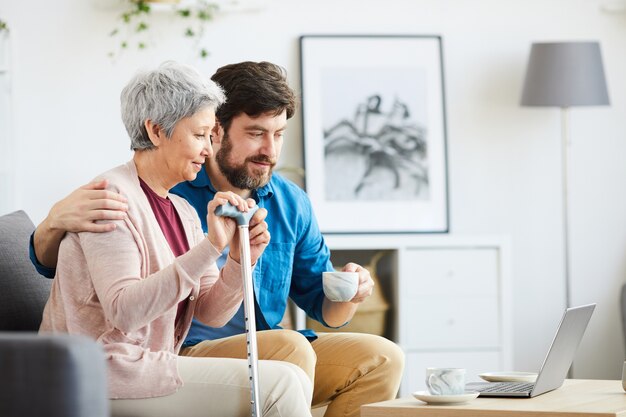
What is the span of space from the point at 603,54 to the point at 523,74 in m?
0.37

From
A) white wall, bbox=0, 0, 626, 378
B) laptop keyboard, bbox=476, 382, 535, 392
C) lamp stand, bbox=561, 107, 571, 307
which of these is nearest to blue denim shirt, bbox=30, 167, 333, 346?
laptop keyboard, bbox=476, 382, 535, 392

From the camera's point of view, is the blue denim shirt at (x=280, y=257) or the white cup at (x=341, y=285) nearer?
the white cup at (x=341, y=285)

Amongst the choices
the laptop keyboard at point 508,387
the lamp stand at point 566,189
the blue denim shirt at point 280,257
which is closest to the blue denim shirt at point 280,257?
the blue denim shirt at point 280,257

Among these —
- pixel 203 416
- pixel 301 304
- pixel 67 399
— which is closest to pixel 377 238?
pixel 301 304

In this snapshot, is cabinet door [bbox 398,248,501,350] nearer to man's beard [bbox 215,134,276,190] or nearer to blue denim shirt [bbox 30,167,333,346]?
blue denim shirt [bbox 30,167,333,346]

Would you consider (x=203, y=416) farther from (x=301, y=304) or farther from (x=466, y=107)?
(x=466, y=107)

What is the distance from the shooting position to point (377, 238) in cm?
426

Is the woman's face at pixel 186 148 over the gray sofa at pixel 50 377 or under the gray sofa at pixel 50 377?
over

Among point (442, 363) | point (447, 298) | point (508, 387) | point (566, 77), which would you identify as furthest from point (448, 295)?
point (508, 387)

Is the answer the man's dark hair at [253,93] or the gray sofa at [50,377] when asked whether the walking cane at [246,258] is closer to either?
the man's dark hair at [253,93]

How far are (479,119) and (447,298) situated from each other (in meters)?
0.89

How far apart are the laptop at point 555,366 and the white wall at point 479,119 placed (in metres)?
2.24

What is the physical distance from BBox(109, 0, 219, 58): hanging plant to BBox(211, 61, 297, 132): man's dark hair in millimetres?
1761

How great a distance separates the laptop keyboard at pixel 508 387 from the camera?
2.37 m
